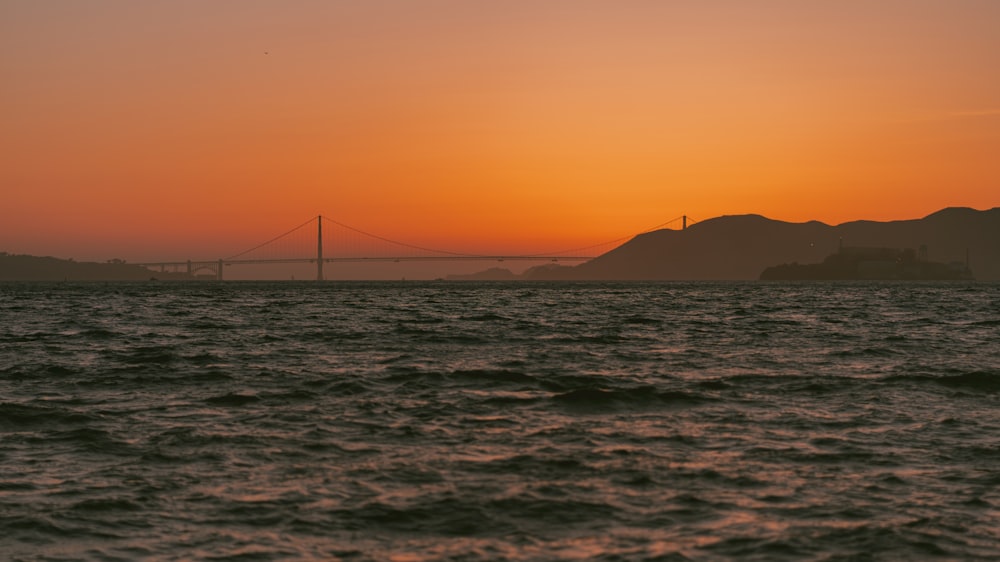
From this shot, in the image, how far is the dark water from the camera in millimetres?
9875

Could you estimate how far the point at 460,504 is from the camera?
11.1 meters

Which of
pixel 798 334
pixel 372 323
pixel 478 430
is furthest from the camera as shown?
pixel 372 323

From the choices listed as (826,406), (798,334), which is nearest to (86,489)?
(826,406)

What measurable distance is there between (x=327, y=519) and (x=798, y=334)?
112 feet

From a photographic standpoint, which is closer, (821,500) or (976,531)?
(976,531)

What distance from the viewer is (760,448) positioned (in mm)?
14328

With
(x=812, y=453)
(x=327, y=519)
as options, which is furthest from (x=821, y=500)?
(x=327, y=519)

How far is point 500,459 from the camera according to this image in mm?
13602

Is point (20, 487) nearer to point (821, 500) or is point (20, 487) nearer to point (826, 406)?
point (821, 500)

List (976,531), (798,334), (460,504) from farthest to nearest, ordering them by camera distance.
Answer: (798,334) → (460,504) → (976,531)

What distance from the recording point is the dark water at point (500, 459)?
32.4 feet

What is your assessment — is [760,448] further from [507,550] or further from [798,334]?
[798,334]

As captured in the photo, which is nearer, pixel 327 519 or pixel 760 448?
pixel 327 519

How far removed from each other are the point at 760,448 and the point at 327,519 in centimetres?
665
